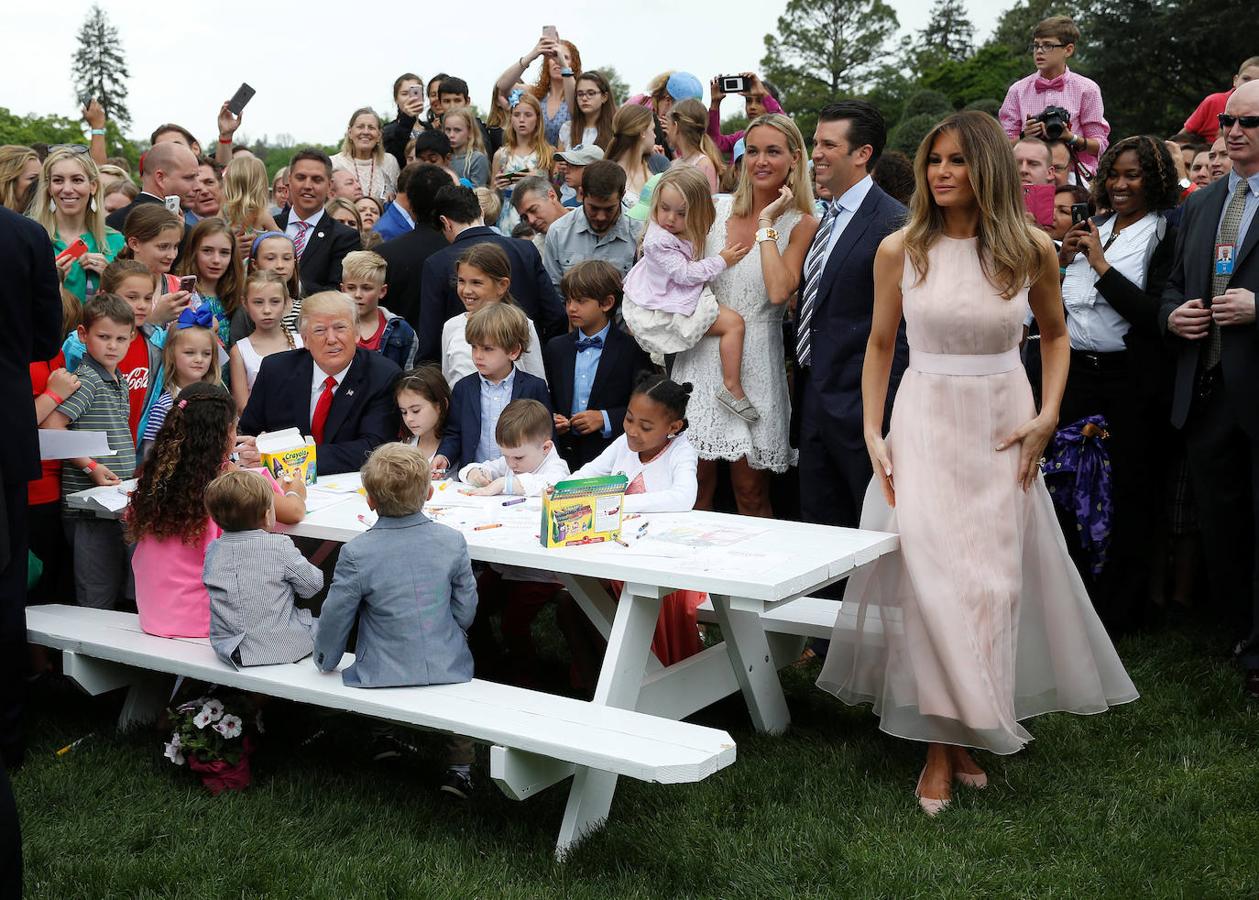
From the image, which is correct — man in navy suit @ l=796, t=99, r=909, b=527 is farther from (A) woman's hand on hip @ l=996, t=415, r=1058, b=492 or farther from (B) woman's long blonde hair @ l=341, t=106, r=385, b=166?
(B) woman's long blonde hair @ l=341, t=106, r=385, b=166

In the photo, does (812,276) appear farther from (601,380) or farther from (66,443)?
(66,443)

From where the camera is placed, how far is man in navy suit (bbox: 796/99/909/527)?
4.89 meters

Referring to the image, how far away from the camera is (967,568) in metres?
3.94

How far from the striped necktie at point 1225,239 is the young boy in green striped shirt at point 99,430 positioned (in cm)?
449

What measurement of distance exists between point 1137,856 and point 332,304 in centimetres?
393

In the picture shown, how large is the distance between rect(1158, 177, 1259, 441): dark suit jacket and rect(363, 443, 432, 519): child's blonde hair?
3199mm

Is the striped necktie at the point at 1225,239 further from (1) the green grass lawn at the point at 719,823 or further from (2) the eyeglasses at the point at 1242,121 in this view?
(1) the green grass lawn at the point at 719,823

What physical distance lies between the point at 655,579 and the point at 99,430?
2727mm

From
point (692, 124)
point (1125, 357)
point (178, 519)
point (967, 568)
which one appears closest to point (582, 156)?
point (692, 124)

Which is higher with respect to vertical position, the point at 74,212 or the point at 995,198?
the point at 995,198

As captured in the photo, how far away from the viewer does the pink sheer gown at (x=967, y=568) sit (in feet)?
12.9

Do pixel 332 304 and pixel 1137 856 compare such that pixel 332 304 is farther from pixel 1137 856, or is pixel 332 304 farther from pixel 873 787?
pixel 1137 856

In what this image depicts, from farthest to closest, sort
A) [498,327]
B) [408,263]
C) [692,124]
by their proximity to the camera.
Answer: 1. [692,124]
2. [408,263]
3. [498,327]

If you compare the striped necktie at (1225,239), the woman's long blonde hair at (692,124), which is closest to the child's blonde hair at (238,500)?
the striped necktie at (1225,239)
